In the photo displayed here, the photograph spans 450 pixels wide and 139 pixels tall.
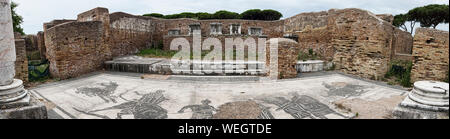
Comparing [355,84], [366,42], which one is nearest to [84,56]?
[355,84]

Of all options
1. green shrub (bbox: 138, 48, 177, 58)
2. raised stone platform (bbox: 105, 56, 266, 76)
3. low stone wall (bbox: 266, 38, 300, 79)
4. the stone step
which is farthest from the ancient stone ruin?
the stone step

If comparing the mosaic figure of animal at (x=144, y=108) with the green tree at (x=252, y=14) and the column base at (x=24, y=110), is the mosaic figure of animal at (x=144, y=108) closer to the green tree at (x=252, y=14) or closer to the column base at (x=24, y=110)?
the column base at (x=24, y=110)

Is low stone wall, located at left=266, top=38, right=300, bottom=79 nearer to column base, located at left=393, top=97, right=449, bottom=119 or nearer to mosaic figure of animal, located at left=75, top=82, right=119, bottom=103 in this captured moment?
column base, located at left=393, top=97, right=449, bottom=119

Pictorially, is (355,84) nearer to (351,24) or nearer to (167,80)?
(351,24)

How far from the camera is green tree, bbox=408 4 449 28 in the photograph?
67.7 ft

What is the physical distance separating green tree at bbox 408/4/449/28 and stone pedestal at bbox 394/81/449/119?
22.5 m

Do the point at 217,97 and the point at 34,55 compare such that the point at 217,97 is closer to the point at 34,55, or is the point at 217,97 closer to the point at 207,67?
the point at 207,67

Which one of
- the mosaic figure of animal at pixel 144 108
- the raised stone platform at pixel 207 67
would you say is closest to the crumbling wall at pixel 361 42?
the raised stone platform at pixel 207 67

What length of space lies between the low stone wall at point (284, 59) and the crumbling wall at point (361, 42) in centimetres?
227

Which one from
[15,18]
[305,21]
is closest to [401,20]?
[305,21]

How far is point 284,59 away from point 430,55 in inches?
157

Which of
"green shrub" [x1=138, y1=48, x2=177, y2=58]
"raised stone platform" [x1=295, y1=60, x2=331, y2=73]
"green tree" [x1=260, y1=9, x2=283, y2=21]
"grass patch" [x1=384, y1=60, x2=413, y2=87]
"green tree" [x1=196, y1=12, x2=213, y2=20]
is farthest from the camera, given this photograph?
"green tree" [x1=260, y1=9, x2=283, y2=21]

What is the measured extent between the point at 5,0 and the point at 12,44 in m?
0.77

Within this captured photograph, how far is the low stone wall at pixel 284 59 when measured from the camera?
790 cm
